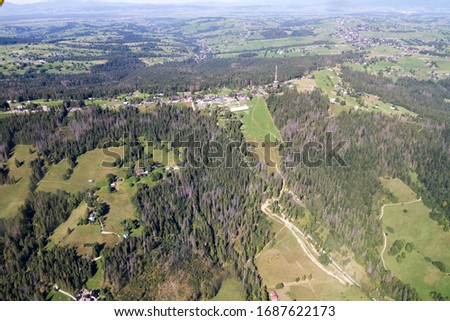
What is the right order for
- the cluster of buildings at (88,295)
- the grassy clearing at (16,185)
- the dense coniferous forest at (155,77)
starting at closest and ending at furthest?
the cluster of buildings at (88,295) → the grassy clearing at (16,185) → the dense coniferous forest at (155,77)

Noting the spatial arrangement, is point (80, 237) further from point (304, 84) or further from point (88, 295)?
point (304, 84)

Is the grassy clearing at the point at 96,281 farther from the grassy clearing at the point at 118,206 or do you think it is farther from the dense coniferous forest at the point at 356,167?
the dense coniferous forest at the point at 356,167

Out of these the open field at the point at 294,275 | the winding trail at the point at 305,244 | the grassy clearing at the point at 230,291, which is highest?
the winding trail at the point at 305,244

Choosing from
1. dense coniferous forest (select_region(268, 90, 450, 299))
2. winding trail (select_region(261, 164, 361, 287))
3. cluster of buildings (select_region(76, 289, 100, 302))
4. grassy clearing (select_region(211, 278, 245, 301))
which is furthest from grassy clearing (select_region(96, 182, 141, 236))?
dense coniferous forest (select_region(268, 90, 450, 299))

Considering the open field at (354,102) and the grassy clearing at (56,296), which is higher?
the open field at (354,102)

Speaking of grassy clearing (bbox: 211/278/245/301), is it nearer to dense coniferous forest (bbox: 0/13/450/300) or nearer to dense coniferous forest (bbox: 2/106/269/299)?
dense coniferous forest (bbox: 0/13/450/300)

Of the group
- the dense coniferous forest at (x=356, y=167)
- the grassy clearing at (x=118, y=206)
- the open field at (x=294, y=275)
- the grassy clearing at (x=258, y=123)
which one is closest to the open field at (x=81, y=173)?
the grassy clearing at (x=118, y=206)
